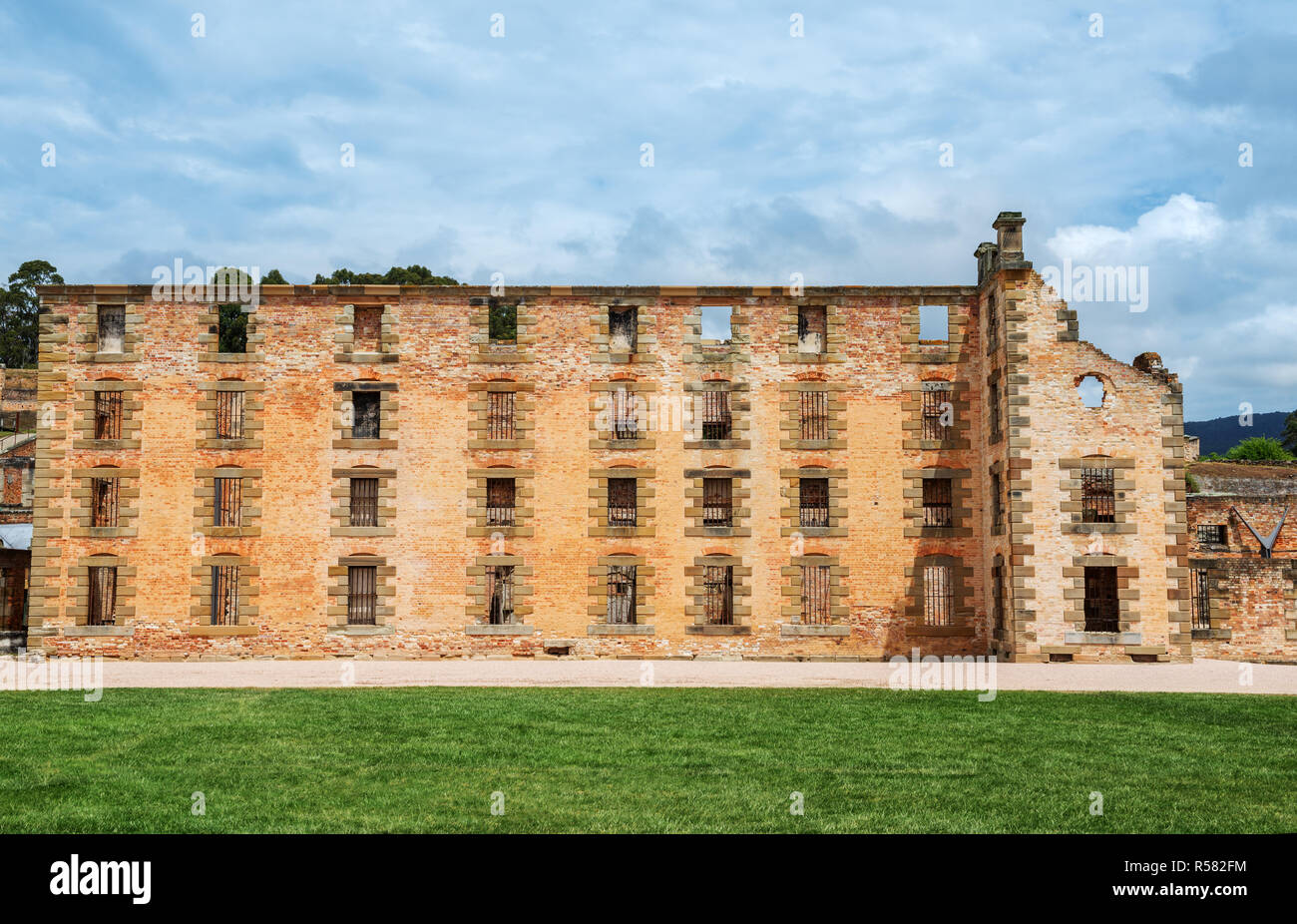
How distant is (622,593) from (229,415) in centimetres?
1148

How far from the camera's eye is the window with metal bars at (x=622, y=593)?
29422 millimetres

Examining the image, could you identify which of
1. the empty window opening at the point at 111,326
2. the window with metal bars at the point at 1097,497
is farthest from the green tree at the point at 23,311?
the window with metal bars at the point at 1097,497

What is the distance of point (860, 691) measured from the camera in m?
20.3

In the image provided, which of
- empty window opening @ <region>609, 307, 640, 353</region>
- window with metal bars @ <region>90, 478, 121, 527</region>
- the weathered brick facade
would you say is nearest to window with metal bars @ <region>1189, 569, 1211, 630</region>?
the weathered brick facade

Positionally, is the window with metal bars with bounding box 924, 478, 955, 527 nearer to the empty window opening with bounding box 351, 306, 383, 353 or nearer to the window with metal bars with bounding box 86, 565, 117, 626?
the empty window opening with bounding box 351, 306, 383, 353

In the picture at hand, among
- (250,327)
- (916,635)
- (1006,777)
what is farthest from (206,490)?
(1006,777)

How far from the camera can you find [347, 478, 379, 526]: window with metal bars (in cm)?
2959

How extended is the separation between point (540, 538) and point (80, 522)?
1209cm

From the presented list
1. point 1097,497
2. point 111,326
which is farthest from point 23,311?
point 1097,497

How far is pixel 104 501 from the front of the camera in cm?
2981

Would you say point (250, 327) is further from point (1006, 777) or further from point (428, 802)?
point (1006, 777)

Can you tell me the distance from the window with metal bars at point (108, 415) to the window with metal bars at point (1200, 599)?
28.6 metres
